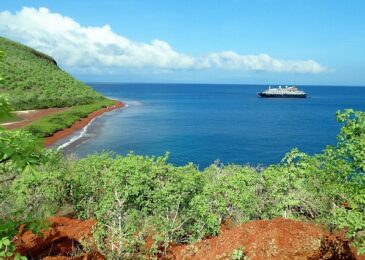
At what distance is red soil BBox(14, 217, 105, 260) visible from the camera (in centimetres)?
1525

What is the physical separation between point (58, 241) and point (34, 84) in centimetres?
10337

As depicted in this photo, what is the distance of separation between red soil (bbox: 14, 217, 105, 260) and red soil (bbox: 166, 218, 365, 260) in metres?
4.02

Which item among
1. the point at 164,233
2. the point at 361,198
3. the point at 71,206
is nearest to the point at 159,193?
the point at 164,233

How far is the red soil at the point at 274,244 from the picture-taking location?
12.9 meters

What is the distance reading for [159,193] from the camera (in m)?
16.5

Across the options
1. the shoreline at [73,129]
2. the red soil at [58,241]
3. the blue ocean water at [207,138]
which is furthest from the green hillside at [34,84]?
the red soil at [58,241]

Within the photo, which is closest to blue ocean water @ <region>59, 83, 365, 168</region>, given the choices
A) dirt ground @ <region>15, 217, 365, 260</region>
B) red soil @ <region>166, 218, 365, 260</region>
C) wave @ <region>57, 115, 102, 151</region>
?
wave @ <region>57, 115, 102, 151</region>

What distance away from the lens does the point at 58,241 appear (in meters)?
16.3

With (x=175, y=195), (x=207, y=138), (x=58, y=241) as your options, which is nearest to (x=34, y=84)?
(x=207, y=138)

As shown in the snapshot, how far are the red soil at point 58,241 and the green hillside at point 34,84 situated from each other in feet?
219

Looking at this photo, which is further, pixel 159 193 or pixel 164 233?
pixel 159 193

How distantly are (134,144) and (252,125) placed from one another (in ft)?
125

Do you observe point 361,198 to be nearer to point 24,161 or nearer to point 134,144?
point 24,161

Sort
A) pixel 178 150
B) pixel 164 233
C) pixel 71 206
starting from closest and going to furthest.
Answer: pixel 164 233
pixel 71 206
pixel 178 150
